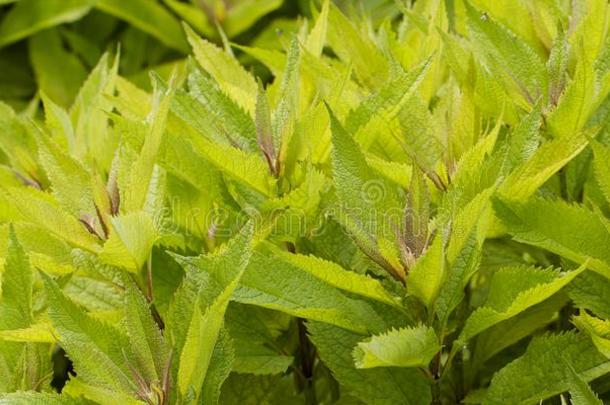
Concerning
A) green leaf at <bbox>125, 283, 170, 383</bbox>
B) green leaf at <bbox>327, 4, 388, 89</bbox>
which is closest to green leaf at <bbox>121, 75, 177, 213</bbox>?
green leaf at <bbox>125, 283, 170, 383</bbox>

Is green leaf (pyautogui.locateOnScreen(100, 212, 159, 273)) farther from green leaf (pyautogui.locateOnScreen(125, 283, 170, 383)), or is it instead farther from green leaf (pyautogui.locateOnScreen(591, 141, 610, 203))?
green leaf (pyautogui.locateOnScreen(591, 141, 610, 203))

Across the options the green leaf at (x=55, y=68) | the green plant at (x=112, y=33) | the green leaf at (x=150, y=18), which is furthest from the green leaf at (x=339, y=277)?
the green leaf at (x=55, y=68)

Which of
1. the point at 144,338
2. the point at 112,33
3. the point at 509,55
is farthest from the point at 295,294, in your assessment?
the point at 112,33

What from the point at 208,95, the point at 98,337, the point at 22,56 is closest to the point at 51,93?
the point at 22,56

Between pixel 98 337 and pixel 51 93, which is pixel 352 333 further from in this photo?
pixel 51 93

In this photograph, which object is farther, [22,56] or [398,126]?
[22,56]

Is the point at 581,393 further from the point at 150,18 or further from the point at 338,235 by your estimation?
the point at 150,18
